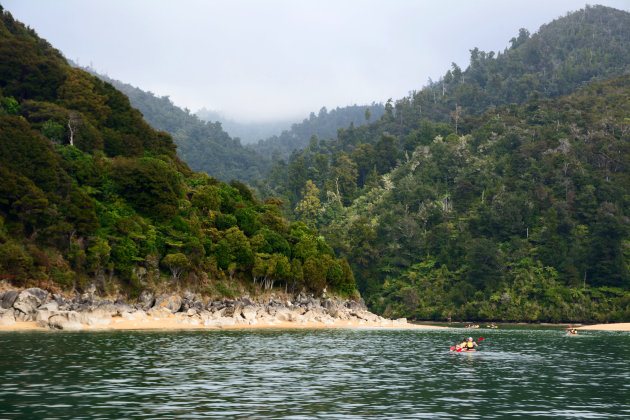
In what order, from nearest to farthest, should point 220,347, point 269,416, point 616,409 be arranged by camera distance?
point 269,416 < point 616,409 < point 220,347

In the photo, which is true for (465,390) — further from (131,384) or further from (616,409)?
(131,384)

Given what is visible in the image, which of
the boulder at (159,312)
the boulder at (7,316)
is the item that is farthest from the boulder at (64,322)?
the boulder at (159,312)

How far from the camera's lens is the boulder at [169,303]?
73.4 metres

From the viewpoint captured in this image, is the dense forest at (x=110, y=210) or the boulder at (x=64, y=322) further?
the dense forest at (x=110, y=210)

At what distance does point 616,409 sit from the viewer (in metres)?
22.7

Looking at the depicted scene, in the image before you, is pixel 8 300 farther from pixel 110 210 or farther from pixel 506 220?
pixel 506 220

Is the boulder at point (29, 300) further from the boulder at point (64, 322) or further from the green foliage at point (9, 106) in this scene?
the green foliage at point (9, 106)

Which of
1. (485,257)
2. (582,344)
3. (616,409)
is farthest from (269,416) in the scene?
(485,257)

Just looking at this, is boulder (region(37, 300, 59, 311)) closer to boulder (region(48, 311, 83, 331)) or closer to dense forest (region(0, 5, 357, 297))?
boulder (region(48, 311, 83, 331))

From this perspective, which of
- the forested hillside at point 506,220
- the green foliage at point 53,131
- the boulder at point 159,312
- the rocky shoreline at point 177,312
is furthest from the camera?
the forested hillside at point 506,220

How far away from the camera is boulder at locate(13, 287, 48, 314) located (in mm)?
59562

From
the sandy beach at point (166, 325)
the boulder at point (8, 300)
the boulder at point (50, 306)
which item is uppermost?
the boulder at point (8, 300)

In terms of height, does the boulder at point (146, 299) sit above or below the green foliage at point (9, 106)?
below

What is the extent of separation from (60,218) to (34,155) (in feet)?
28.1
